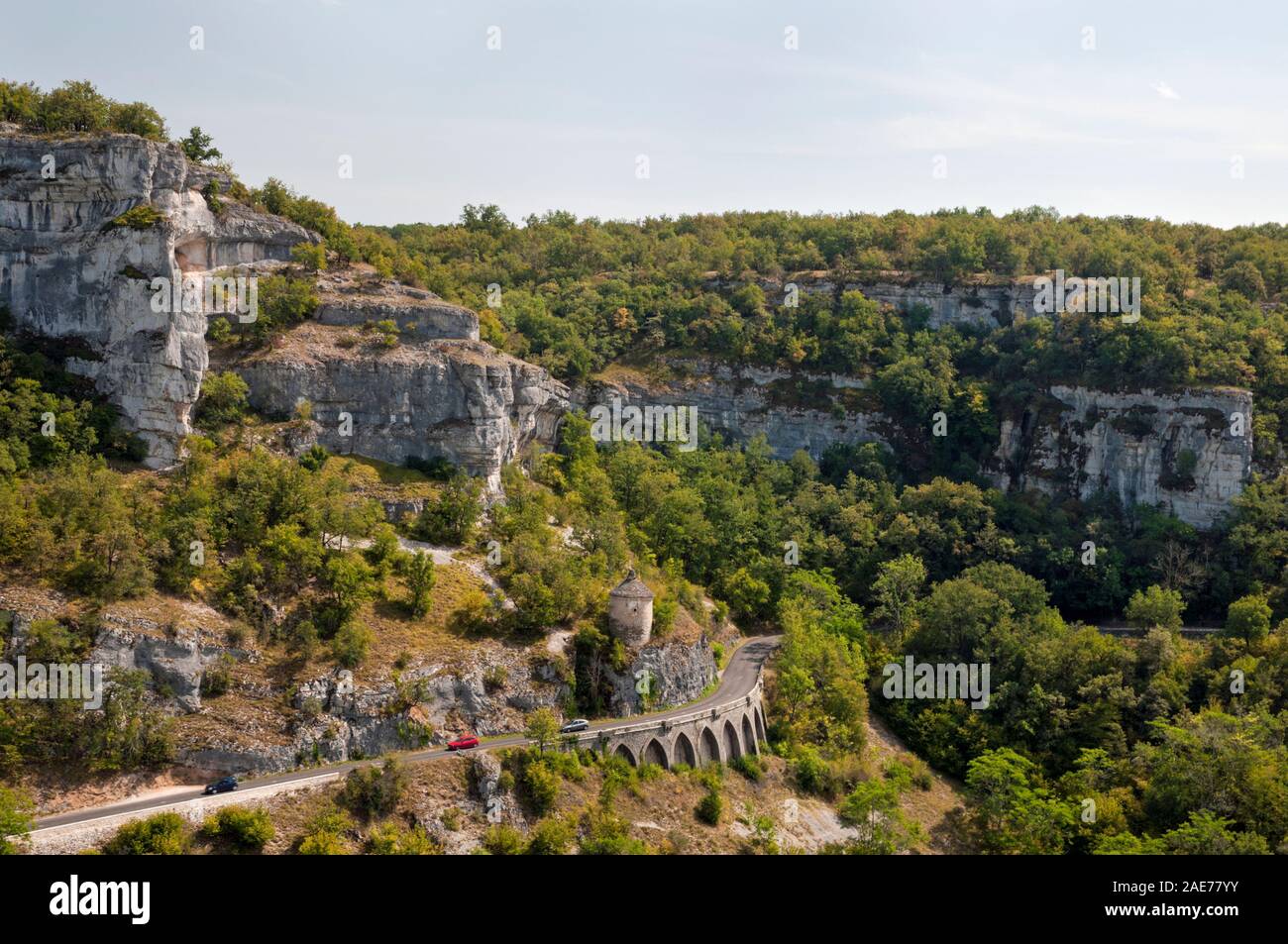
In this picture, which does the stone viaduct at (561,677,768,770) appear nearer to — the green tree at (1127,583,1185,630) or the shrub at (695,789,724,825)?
the shrub at (695,789,724,825)

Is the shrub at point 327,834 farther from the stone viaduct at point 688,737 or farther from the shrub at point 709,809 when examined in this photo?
the shrub at point 709,809

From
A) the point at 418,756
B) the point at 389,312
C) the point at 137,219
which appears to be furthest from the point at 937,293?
the point at 418,756

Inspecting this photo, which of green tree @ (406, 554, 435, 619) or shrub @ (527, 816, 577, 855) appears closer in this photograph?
shrub @ (527, 816, 577, 855)

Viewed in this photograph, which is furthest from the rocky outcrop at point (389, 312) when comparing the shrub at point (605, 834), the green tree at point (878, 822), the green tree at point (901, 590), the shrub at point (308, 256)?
the green tree at point (878, 822)

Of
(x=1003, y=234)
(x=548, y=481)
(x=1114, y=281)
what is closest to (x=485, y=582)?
(x=548, y=481)

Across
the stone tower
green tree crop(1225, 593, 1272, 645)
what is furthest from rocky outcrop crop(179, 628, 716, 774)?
green tree crop(1225, 593, 1272, 645)
